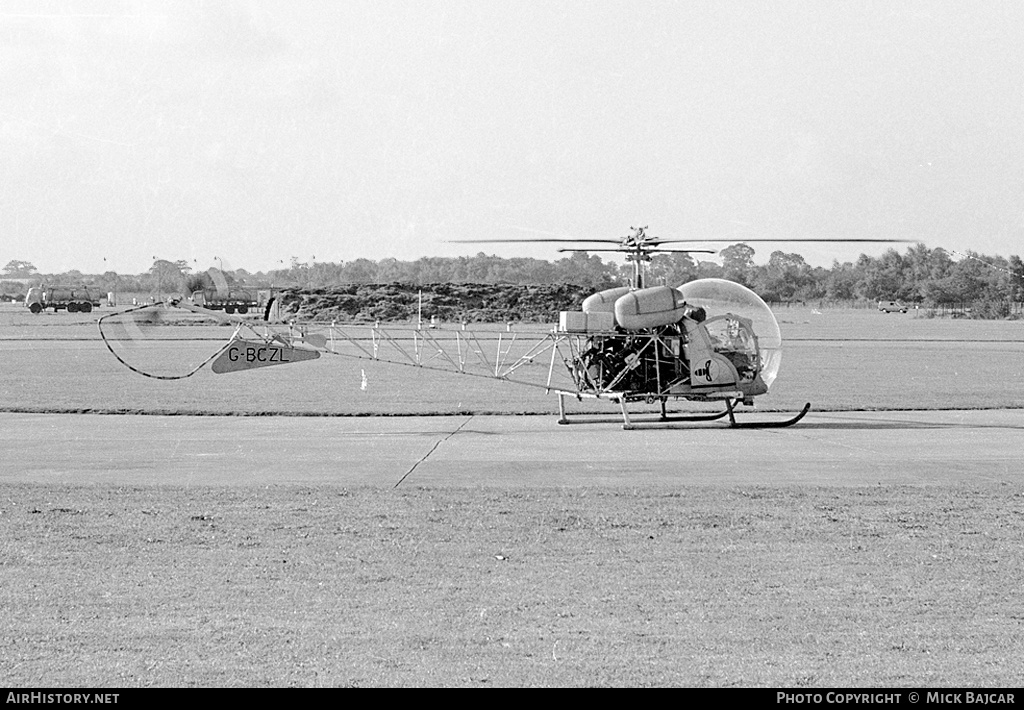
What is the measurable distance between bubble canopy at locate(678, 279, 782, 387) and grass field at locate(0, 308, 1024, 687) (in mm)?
7574

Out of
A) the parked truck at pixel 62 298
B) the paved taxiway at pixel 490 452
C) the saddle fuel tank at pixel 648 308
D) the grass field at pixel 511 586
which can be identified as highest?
the saddle fuel tank at pixel 648 308

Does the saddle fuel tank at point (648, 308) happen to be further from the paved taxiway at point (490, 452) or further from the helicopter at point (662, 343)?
the paved taxiway at point (490, 452)

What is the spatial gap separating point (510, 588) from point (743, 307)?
1394 centimetres

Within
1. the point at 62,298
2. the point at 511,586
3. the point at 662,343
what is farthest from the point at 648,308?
the point at 62,298

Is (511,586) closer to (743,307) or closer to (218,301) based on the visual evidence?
(743,307)

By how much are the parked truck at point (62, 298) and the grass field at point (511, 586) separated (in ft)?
315

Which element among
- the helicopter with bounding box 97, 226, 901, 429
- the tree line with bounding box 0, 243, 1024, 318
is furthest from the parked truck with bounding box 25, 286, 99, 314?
the helicopter with bounding box 97, 226, 901, 429

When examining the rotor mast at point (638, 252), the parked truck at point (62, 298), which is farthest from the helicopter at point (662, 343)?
the parked truck at point (62, 298)

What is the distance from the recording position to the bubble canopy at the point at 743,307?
22094 millimetres

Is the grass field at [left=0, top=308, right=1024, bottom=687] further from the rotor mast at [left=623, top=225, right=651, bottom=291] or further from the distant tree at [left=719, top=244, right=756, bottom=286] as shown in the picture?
the distant tree at [left=719, top=244, right=756, bottom=286]

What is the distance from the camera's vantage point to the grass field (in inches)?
285

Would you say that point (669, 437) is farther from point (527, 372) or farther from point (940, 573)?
point (527, 372)

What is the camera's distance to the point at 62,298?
105062mm

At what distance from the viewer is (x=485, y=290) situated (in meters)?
55.7
